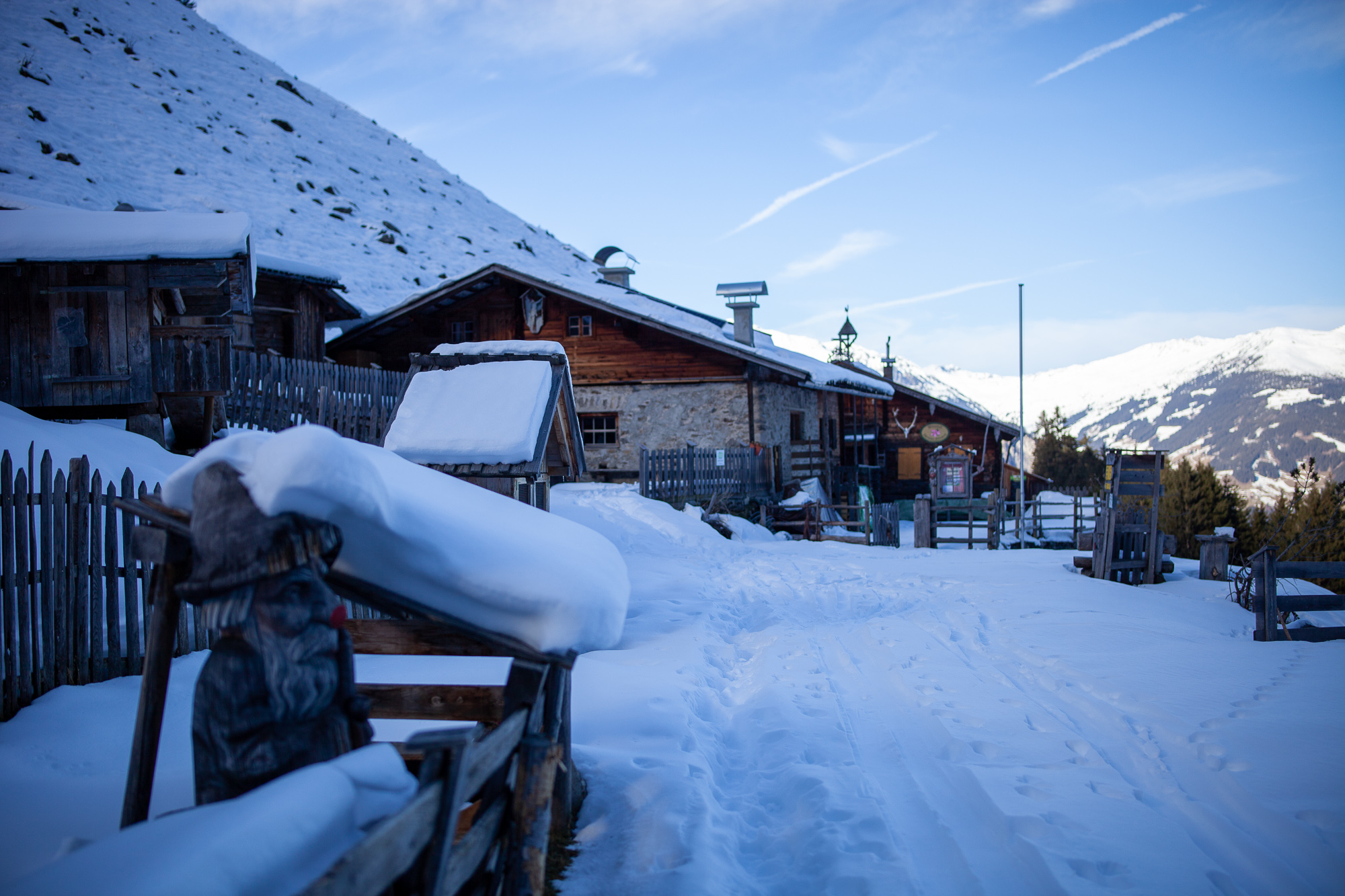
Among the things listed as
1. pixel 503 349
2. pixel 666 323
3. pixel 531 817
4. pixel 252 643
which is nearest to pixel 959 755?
pixel 531 817

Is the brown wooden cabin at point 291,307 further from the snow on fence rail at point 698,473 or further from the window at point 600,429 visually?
the snow on fence rail at point 698,473

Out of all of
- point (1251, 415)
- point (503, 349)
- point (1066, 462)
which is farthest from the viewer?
point (1251, 415)

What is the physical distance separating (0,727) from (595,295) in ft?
60.6

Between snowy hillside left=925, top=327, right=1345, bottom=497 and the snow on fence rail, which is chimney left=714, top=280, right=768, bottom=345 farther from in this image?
snowy hillside left=925, top=327, right=1345, bottom=497

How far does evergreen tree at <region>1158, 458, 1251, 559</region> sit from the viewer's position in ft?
74.3

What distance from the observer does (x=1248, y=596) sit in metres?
9.48

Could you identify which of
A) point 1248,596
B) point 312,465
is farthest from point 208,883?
point 1248,596

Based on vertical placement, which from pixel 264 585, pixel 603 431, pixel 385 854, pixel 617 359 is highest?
pixel 617 359

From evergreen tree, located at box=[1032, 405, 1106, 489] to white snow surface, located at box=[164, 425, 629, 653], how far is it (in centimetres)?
4228

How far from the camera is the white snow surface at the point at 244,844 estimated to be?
1540 mm

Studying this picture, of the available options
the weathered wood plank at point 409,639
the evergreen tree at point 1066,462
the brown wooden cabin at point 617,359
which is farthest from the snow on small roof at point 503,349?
the evergreen tree at point 1066,462

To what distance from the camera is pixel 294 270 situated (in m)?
18.9

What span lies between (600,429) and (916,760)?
18333 millimetres

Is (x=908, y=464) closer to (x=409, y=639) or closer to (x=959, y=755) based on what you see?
(x=959, y=755)
